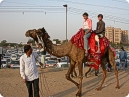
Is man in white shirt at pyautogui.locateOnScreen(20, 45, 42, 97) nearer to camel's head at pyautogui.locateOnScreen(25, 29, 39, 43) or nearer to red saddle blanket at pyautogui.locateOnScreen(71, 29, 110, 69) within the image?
camel's head at pyautogui.locateOnScreen(25, 29, 39, 43)

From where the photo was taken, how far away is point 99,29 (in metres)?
9.52

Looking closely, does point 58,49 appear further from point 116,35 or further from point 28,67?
point 116,35

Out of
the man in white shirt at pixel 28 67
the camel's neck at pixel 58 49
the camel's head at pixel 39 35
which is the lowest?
the man in white shirt at pixel 28 67

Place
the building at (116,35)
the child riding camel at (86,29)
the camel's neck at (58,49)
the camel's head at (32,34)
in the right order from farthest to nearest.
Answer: the building at (116,35)
the child riding camel at (86,29)
the camel's neck at (58,49)
the camel's head at (32,34)

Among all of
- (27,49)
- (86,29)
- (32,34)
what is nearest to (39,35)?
(32,34)

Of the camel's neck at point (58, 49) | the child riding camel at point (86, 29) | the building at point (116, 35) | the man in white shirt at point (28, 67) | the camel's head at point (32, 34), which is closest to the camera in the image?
the man in white shirt at point (28, 67)

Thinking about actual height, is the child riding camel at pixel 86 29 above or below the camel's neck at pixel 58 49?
above

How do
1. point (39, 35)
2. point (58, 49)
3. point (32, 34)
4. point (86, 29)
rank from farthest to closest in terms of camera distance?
1. point (86, 29)
2. point (58, 49)
3. point (39, 35)
4. point (32, 34)

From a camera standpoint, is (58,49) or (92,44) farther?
(92,44)

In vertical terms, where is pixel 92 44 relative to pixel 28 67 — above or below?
above

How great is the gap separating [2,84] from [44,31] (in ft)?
12.0

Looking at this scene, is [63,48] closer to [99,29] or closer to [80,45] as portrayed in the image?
[80,45]

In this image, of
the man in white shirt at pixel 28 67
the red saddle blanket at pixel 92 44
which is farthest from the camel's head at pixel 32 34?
the red saddle blanket at pixel 92 44

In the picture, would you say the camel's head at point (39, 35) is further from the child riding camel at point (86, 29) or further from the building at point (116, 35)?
the building at point (116, 35)
